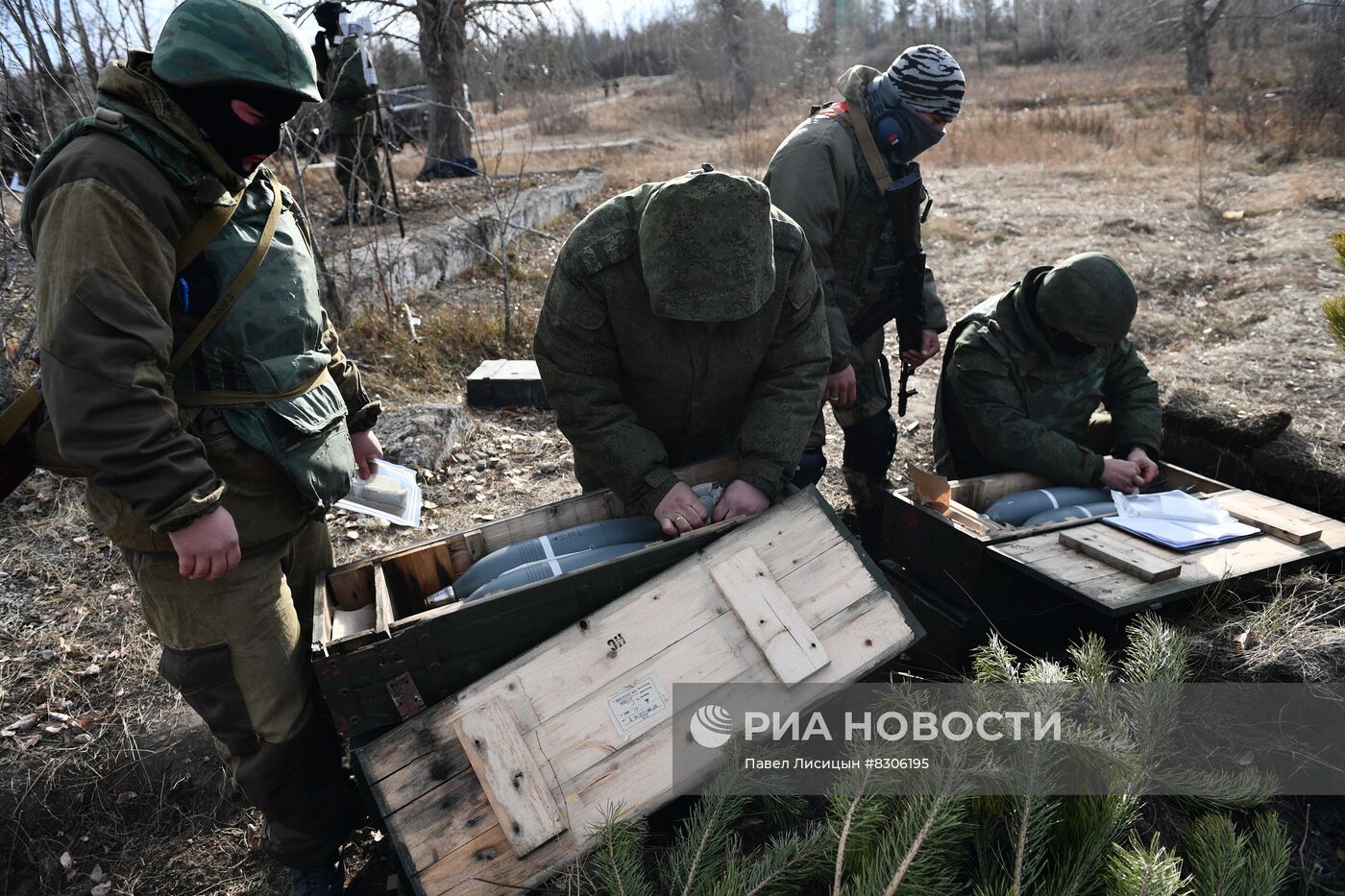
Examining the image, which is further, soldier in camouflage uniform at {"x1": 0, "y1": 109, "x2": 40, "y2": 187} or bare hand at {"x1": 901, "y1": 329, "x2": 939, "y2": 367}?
soldier in camouflage uniform at {"x1": 0, "y1": 109, "x2": 40, "y2": 187}

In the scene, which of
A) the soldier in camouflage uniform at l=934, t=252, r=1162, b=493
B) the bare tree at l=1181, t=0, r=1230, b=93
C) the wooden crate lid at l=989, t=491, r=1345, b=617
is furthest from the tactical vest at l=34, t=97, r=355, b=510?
the bare tree at l=1181, t=0, r=1230, b=93

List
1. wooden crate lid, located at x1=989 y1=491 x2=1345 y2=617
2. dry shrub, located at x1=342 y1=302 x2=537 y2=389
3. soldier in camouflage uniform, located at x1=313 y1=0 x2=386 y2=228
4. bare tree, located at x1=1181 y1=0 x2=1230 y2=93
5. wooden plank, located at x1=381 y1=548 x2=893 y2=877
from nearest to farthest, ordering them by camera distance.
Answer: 1. wooden plank, located at x1=381 y1=548 x2=893 y2=877
2. wooden crate lid, located at x1=989 y1=491 x2=1345 y2=617
3. dry shrub, located at x1=342 y1=302 x2=537 y2=389
4. soldier in camouflage uniform, located at x1=313 y1=0 x2=386 y2=228
5. bare tree, located at x1=1181 y1=0 x2=1230 y2=93

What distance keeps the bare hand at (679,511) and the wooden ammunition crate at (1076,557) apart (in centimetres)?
105

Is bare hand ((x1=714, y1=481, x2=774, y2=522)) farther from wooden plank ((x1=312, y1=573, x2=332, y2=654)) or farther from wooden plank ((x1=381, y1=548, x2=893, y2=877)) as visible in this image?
wooden plank ((x1=312, y1=573, x2=332, y2=654))

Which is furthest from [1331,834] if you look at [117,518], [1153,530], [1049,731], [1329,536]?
[117,518]

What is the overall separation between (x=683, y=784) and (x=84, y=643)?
2.77 meters

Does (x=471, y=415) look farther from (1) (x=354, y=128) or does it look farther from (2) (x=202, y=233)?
(1) (x=354, y=128)

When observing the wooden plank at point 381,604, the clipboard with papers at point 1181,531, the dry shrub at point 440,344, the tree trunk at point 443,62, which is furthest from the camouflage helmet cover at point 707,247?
the tree trunk at point 443,62

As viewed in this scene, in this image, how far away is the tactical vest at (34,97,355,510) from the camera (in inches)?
71.3

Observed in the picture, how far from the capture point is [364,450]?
2.59 meters

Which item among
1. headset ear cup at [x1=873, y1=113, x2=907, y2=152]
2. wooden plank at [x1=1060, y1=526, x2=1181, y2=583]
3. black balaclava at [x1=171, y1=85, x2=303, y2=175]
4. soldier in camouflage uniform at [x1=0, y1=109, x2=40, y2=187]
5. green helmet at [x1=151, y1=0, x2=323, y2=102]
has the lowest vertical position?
wooden plank at [x1=1060, y1=526, x2=1181, y2=583]

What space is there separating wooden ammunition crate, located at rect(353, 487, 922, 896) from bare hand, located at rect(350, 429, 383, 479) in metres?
0.90

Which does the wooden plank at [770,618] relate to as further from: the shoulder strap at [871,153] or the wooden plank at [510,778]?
the shoulder strap at [871,153]

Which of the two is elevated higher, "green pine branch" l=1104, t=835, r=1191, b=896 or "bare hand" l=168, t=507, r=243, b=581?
"bare hand" l=168, t=507, r=243, b=581
